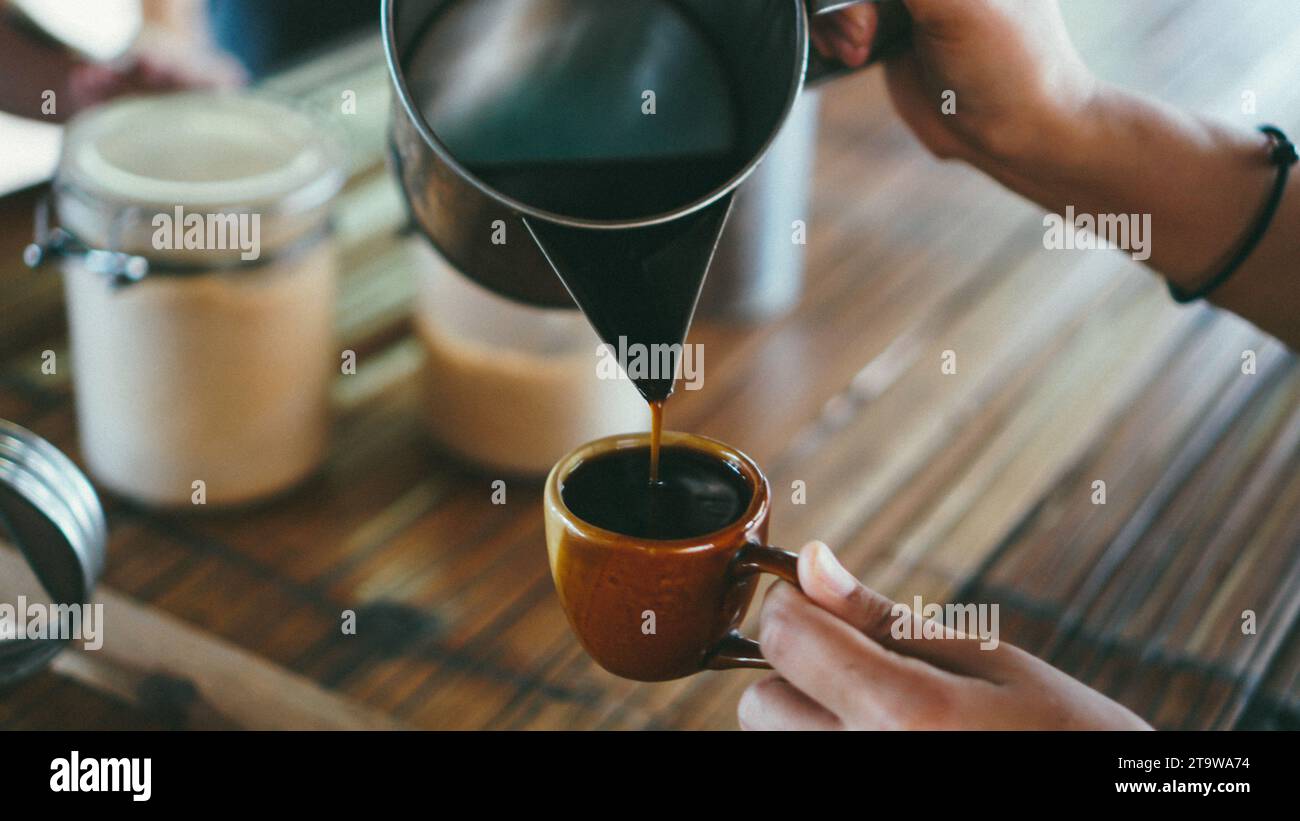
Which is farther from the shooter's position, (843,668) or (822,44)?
(822,44)

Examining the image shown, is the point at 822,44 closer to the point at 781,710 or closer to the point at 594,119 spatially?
the point at 594,119

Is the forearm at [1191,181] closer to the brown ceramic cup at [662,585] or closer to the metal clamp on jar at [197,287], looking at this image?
the brown ceramic cup at [662,585]

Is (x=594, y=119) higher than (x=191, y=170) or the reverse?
higher

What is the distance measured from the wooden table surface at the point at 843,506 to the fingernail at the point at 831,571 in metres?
0.34

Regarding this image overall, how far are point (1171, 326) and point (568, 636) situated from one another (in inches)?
36.5

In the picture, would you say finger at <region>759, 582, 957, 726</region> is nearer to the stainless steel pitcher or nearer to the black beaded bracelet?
the stainless steel pitcher

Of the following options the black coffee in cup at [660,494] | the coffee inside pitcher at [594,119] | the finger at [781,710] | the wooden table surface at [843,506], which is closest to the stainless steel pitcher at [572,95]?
the coffee inside pitcher at [594,119]

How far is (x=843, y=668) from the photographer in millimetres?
727

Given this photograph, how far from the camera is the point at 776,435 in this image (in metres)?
1.46

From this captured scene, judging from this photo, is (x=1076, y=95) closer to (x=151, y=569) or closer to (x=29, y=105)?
(x=151, y=569)

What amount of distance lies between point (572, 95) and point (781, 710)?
1.66ft

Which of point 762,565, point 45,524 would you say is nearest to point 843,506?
point 762,565

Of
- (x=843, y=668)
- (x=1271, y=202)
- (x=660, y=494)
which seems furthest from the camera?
(x=1271, y=202)

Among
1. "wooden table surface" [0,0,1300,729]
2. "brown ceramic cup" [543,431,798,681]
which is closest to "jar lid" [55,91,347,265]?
"wooden table surface" [0,0,1300,729]
